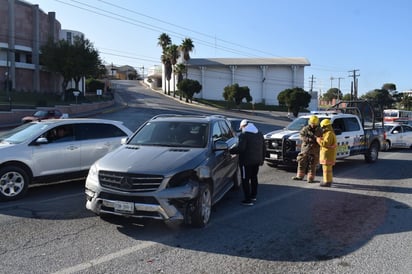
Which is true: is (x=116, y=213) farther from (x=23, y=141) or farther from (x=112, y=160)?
(x=23, y=141)

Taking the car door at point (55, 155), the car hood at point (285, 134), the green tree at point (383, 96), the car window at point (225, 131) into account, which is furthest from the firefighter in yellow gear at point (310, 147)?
the green tree at point (383, 96)

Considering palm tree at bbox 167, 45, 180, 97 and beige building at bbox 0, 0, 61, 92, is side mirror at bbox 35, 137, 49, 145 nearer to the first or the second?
beige building at bbox 0, 0, 61, 92

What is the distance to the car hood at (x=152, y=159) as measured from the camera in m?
5.60

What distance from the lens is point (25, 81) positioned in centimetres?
5584

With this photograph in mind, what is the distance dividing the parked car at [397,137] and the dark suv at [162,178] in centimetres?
1649

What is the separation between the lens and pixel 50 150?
8.28 m

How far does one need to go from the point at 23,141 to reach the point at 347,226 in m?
6.37

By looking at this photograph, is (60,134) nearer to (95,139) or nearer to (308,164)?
(95,139)

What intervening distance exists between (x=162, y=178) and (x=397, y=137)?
18.7 m

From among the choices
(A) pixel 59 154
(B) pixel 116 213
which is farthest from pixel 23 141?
(B) pixel 116 213

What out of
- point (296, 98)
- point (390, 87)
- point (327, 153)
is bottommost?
point (327, 153)

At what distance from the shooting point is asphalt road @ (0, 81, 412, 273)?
4676mm

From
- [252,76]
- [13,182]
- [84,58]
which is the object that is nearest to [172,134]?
[13,182]

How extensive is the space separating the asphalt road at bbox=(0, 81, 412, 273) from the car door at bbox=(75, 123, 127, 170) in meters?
0.96
